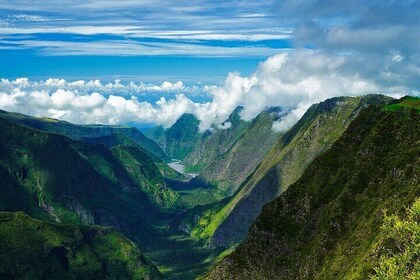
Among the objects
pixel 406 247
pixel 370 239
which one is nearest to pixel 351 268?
pixel 370 239

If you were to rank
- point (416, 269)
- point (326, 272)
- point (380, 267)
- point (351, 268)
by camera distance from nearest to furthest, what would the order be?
point (416, 269)
point (380, 267)
point (351, 268)
point (326, 272)

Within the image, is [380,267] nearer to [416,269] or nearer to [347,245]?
[416,269]

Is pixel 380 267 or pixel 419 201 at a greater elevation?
pixel 419 201

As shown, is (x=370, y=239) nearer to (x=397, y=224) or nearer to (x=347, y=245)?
(x=347, y=245)

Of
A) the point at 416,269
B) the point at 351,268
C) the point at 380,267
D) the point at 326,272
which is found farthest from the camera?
the point at 326,272

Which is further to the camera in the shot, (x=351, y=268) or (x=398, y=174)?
(x=398, y=174)

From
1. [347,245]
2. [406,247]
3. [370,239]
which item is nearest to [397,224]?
[406,247]

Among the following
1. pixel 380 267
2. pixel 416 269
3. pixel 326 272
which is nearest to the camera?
pixel 416 269

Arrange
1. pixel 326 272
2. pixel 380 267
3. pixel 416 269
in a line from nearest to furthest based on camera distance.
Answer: pixel 416 269 → pixel 380 267 → pixel 326 272

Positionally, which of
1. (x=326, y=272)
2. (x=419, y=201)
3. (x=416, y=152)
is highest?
(x=416, y=152)
